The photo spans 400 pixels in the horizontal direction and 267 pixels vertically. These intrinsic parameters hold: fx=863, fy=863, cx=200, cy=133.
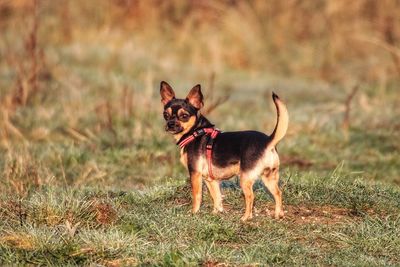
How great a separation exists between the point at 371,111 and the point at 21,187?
7.37 m

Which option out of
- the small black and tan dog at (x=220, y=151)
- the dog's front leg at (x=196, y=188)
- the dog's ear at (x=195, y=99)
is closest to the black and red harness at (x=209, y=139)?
the small black and tan dog at (x=220, y=151)

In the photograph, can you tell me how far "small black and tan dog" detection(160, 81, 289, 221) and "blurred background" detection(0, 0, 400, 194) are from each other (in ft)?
6.90

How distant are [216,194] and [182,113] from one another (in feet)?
2.36

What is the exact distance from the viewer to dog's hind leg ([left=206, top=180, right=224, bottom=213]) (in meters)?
7.00

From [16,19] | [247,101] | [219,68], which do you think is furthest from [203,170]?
[16,19]

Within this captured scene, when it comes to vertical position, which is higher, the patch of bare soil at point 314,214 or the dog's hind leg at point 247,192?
Result: the dog's hind leg at point 247,192

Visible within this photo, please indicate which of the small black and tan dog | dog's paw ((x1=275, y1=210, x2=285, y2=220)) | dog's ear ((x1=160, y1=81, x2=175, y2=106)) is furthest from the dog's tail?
dog's ear ((x1=160, y1=81, x2=175, y2=106))

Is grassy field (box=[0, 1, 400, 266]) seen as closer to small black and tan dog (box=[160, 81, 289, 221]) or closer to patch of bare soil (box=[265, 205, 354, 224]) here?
patch of bare soil (box=[265, 205, 354, 224])

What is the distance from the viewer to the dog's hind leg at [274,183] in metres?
6.62

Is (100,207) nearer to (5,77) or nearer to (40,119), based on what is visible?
(40,119)

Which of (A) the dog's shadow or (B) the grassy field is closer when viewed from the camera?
(B) the grassy field

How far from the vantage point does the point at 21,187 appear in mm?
8289

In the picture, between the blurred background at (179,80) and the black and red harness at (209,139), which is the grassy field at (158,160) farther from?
the black and red harness at (209,139)

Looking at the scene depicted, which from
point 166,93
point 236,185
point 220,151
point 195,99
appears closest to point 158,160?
point 236,185
